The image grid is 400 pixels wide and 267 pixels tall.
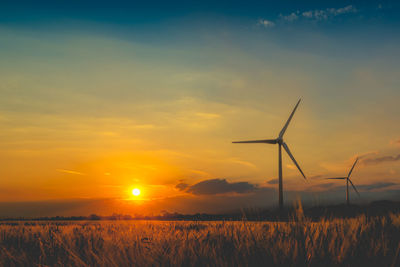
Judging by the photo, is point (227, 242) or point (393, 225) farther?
point (393, 225)

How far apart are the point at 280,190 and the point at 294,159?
14.1ft

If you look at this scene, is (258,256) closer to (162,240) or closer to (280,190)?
(162,240)

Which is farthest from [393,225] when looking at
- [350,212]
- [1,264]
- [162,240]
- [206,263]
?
[1,264]

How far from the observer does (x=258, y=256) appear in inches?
258

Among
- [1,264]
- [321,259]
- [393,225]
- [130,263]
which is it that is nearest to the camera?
[321,259]

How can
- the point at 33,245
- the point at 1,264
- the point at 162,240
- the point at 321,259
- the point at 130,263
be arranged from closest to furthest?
the point at 321,259, the point at 130,263, the point at 1,264, the point at 162,240, the point at 33,245

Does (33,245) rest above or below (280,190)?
below

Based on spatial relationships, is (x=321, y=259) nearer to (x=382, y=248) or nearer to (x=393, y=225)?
(x=382, y=248)

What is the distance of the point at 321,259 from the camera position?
624 centimetres

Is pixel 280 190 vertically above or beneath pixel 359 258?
above

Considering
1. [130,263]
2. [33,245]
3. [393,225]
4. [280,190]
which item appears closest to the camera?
[130,263]

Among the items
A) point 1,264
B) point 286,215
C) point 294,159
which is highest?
point 294,159

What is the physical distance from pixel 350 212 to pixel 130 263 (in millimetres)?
7684

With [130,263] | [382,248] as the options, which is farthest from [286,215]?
[130,263]
